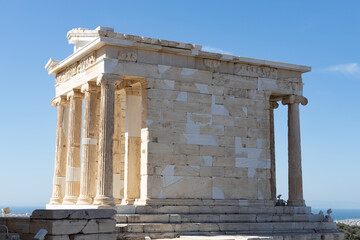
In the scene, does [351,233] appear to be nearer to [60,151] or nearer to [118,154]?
[118,154]

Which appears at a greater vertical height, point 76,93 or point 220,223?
point 76,93

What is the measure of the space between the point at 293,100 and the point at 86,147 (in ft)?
30.8

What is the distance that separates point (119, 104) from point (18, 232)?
33.1ft

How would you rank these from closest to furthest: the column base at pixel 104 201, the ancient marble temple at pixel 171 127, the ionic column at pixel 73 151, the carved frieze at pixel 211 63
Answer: the column base at pixel 104 201 < the ancient marble temple at pixel 171 127 < the carved frieze at pixel 211 63 < the ionic column at pixel 73 151

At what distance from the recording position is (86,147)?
23.9 m

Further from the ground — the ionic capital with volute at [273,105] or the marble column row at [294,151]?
the ionic capital with volute at [273,105]

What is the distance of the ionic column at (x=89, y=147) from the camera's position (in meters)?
23.8

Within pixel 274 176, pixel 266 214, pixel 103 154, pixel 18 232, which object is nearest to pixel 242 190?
pixel 266 214

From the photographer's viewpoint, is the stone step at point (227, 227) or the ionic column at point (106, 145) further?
the ionic column at point (106, 145)

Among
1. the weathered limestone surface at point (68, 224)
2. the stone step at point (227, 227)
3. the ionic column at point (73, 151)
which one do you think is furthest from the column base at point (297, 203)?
the weathered limestone surface at point (68, 224)

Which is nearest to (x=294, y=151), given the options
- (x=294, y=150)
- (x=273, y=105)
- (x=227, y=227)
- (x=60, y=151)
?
(x=294, y=150)

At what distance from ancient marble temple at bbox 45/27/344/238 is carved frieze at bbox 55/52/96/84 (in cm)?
5

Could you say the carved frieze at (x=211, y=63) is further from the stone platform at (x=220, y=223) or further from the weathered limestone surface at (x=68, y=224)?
the weathered limestone surface at (x=68, y=224)

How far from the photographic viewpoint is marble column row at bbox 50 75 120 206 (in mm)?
22219
